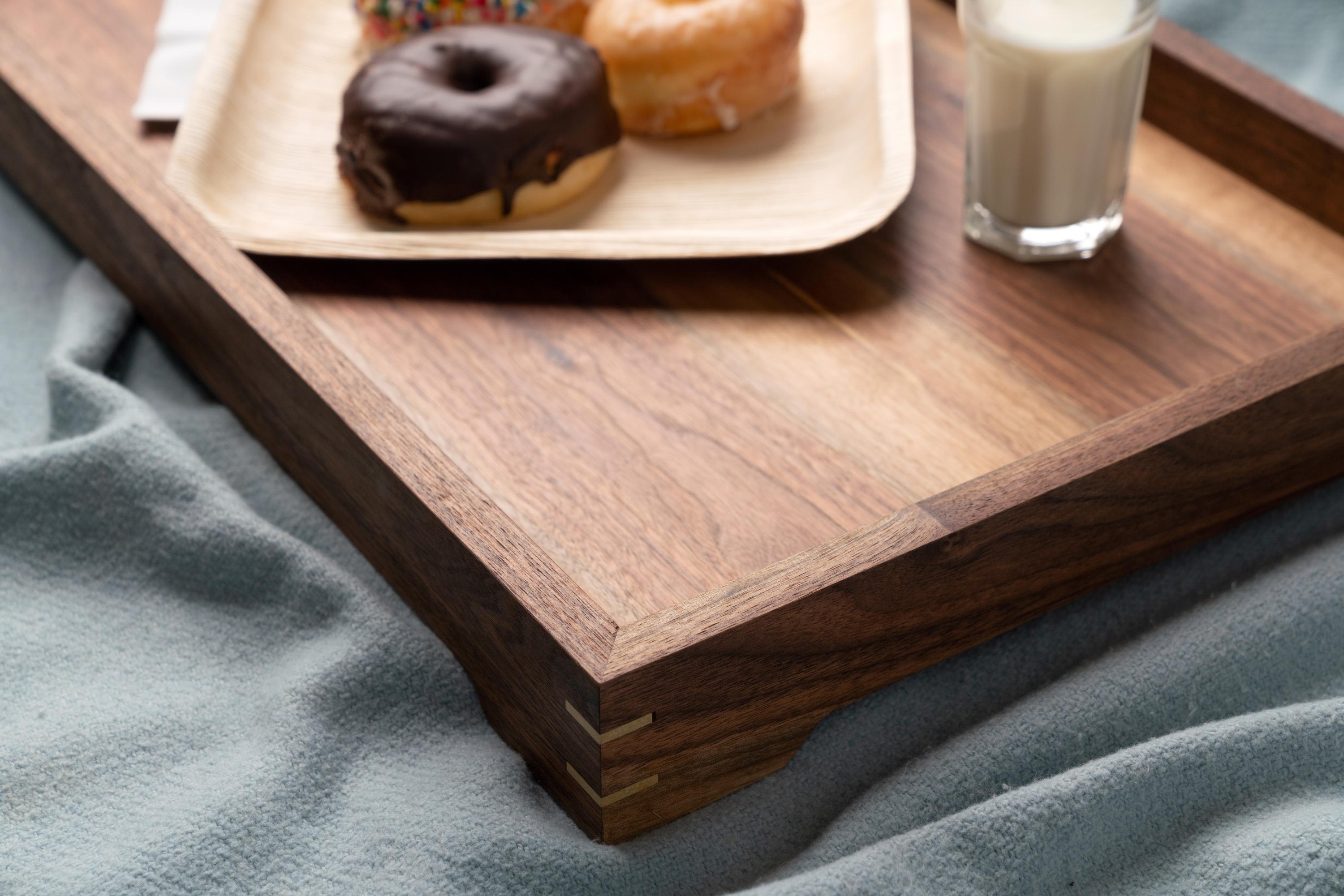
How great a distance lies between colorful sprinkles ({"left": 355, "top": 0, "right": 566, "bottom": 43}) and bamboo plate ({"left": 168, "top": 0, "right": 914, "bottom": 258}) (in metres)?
0.05

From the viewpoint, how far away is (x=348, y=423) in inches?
22.1

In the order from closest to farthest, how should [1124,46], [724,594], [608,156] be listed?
[724,594]
[1124,46]
[608,156]

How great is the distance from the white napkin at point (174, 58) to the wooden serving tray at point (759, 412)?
23mm

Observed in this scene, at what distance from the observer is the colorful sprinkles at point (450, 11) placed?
846 mm

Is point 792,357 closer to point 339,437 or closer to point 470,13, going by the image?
point 339,437

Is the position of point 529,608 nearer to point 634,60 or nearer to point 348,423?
point 348,423

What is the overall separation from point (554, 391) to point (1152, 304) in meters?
0.31

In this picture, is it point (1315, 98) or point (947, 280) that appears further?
point (1315, 98)

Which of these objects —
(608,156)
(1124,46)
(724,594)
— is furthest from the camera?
(608,156)

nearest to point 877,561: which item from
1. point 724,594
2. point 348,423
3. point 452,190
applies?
point 724,594

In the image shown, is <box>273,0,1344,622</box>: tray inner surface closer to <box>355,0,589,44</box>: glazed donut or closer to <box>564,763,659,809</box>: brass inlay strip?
<box>564,763,659,809</box>: brass inlay strip

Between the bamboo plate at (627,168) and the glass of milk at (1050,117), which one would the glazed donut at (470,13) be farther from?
the glass of milk at (1050,117)

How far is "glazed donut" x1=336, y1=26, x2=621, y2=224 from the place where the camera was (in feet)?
2.38

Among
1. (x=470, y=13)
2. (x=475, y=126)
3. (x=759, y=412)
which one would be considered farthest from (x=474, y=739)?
(x=470, y=13)
